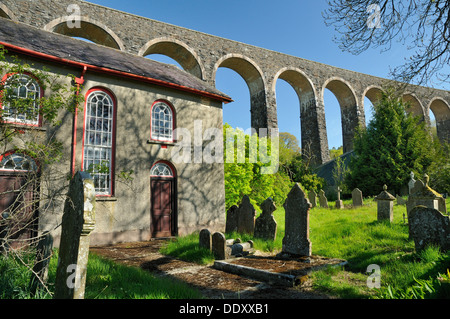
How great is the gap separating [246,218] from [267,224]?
1.12 meters

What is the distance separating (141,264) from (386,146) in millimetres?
17957

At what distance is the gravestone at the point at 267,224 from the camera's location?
7625mm

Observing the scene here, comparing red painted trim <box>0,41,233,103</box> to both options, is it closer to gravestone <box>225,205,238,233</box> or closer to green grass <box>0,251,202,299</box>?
gravestone <box>225,205,238,233</box>

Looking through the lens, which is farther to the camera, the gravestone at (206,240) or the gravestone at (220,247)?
the gravestone at (206,240)

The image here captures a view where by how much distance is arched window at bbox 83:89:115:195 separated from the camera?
838cm

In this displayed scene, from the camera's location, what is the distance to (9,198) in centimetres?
693

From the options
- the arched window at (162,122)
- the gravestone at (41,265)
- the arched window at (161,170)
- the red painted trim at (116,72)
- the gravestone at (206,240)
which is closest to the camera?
the gravestone at (41,265)

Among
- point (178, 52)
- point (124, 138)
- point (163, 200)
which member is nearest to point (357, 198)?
point (163, 200)

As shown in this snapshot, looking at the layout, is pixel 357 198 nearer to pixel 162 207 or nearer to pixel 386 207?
pixel 386 207

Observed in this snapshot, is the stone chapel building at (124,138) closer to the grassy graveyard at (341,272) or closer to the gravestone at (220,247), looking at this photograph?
the grassy graveyard at (341,272)

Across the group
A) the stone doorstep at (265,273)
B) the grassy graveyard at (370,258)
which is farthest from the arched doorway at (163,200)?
the stone doorstep at (265,273)

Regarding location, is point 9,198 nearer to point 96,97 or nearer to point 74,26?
point 96,97

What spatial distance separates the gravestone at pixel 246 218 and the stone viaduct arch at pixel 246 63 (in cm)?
1288

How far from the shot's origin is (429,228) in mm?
5309
